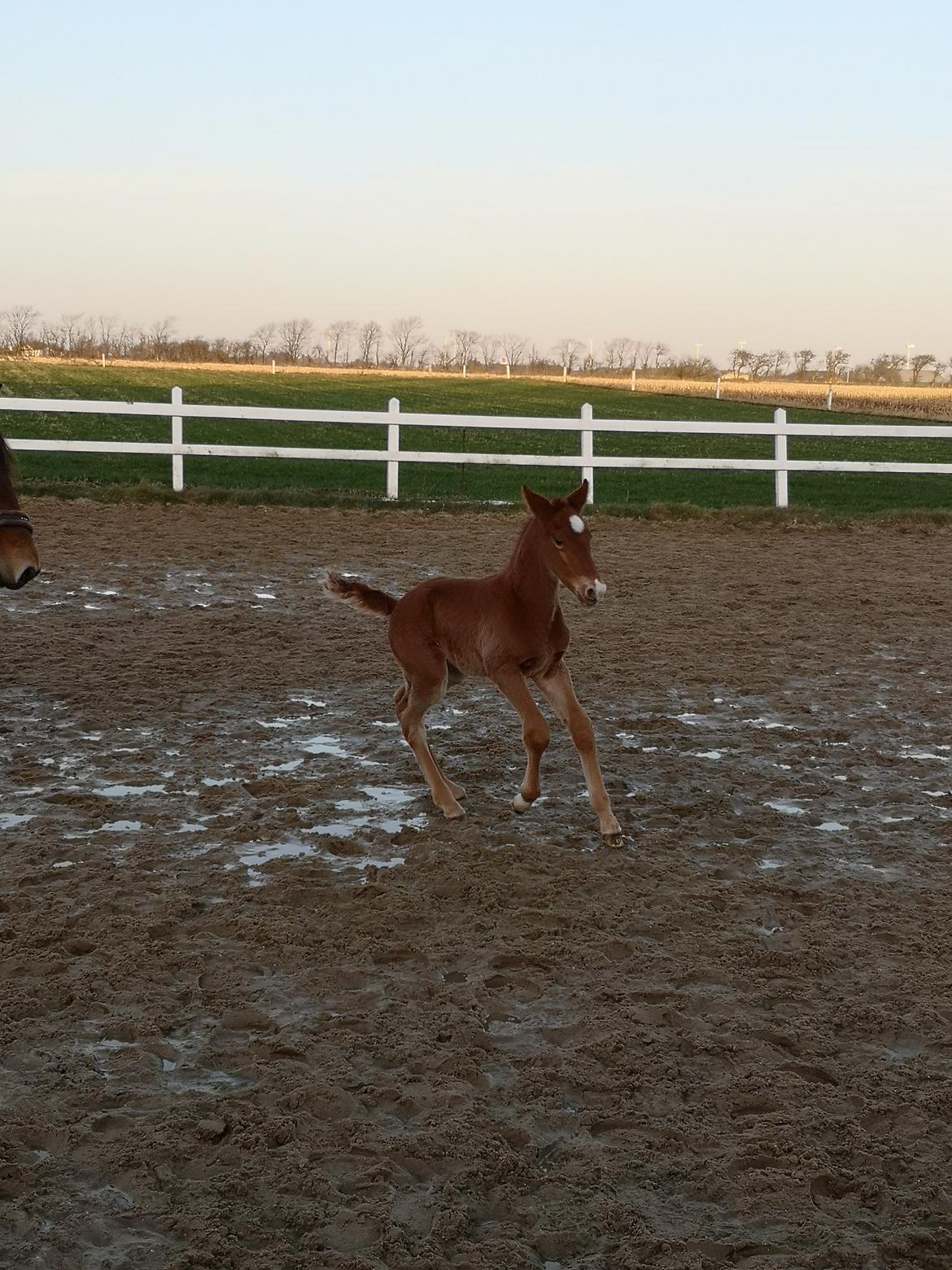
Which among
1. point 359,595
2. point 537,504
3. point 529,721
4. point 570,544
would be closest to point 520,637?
point 529,721

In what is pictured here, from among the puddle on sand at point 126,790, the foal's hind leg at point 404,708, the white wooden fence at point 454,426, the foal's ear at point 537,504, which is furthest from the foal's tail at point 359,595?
the white wooden fence at point 454,426

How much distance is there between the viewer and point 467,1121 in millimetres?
3238

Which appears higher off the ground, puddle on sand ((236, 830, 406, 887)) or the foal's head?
the foal's head

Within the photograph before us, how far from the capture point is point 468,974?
4.15 meters

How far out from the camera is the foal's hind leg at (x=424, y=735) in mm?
5785

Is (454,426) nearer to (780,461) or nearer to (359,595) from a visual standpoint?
(780,461)

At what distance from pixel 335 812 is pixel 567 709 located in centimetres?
118

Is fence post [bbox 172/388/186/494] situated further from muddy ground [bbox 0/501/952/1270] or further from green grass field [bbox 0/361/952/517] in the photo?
muddy ground [bbox 0/501/952/1270]

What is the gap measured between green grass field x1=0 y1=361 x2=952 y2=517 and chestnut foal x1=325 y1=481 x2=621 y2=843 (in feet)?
29.5

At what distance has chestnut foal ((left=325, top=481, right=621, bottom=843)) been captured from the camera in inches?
214

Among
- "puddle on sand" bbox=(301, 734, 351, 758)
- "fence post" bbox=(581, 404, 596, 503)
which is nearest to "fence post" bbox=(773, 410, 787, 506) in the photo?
"fence post" bbox=(581, 404, 596, 503)

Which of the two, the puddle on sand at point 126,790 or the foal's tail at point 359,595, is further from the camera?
the foal's tail at point 359,595

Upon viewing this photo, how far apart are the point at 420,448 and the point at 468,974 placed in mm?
27415

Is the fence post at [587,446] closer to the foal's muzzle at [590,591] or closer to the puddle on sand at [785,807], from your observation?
the puddle on sand at [785,807]
